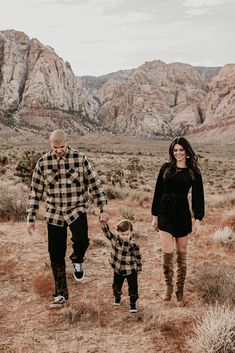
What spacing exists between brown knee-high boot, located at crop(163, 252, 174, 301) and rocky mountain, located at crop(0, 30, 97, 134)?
109120 millimetres

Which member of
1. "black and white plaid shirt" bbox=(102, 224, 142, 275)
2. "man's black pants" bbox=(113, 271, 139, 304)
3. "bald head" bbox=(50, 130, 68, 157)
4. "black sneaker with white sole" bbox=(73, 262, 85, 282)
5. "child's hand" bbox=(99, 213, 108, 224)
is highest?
"bald head" bbox=(50, 130, 68, 157)

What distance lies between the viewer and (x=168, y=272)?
5844 millimetres

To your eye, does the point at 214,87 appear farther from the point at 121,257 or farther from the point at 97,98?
the point at 121,257

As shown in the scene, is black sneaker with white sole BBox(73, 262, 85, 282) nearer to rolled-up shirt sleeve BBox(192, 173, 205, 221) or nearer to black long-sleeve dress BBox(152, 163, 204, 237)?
black long-sleeve dress BBox(152, 163, 204, 237)

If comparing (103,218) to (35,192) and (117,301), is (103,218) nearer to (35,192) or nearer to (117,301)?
(35,192)

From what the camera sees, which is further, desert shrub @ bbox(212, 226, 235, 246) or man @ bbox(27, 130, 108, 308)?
desert shrub @ bbox(212, 226, 235, 246)

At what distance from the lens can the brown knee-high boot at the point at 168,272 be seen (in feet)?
18.9

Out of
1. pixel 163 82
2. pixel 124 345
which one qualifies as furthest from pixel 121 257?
pixel 163 82

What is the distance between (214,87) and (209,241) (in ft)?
466

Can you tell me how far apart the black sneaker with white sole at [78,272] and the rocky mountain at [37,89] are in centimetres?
10816

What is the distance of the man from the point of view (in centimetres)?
539

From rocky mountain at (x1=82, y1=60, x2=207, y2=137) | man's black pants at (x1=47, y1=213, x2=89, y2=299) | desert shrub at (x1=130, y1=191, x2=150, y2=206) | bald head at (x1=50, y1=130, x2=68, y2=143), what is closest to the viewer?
bald head at (x1=50, y1=130, x2=68, y2=143)

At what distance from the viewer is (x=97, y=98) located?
593ft

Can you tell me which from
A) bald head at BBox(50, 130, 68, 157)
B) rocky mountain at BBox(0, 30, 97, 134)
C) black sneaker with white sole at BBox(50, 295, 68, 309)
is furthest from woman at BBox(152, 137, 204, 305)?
rocky mountain at BBox(0, 30, 97, 134)
